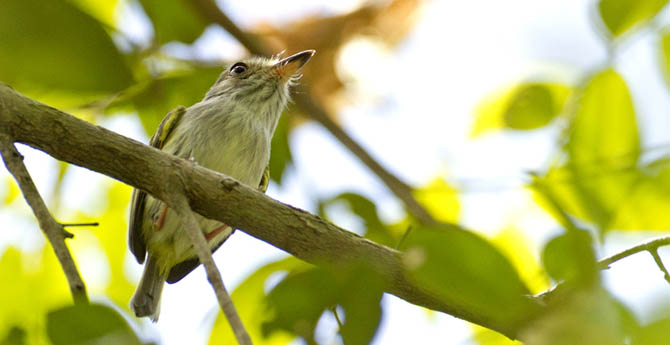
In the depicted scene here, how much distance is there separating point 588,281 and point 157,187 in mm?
1651

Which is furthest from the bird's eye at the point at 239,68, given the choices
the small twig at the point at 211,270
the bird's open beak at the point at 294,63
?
the small twig at the point at 211,270

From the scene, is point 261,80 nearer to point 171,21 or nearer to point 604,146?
point 171,21

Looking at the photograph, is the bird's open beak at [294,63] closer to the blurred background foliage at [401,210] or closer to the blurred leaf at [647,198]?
the blurred background foliage at [401,210]

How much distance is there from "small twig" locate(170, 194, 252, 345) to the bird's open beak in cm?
252

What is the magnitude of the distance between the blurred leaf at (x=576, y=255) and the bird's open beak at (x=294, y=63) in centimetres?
372

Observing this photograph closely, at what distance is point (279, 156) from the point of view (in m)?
A: 3.27

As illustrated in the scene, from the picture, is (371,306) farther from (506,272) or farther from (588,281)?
(588,281)

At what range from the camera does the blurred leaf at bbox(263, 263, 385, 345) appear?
1.04 meters

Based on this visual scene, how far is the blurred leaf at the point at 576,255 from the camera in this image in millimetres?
881

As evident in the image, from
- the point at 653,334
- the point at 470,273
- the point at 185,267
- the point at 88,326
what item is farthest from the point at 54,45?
the point at 185,267

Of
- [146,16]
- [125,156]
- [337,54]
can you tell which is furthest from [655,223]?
[337,54]

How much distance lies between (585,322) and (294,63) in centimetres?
396

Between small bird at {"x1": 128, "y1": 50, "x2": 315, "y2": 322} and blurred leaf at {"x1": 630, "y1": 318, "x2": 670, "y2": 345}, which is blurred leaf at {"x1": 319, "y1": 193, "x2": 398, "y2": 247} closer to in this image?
blurred leaf at {"x1": 630, "y1": 318, "x2": 670, "y2": 345}

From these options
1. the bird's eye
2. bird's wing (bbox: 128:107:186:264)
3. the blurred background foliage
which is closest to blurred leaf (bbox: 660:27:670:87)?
the blurred background foliage
